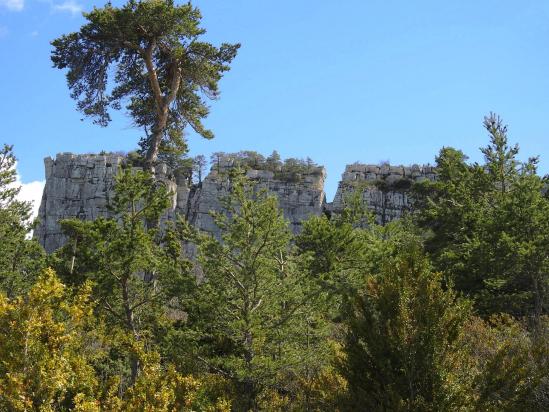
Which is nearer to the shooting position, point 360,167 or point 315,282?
point 315,282

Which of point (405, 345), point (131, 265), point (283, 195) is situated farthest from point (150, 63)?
point (283, 195)

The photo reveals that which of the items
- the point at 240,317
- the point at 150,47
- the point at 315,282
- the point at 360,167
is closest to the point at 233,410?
the point at 240,317

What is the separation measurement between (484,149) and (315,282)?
59.8 feet

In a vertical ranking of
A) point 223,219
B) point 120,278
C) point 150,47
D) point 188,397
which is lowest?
point 188,397

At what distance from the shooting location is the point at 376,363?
805 centimetres

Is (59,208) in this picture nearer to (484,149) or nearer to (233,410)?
(484,149)

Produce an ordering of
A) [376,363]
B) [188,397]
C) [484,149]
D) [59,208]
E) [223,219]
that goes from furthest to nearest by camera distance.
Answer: [59,208] < [484,149] < [223,219] < [188,397] < [376,363]

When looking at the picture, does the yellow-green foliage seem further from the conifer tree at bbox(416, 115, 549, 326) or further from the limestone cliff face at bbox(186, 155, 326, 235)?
the limestone cliff face at bbox(186, 155, 326, 235)

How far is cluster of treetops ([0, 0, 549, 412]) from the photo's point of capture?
7.52 metres

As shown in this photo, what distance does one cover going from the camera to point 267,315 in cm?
1175

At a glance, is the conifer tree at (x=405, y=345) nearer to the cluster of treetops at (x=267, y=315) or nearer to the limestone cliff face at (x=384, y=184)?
the cluster of treetops at (x=267, y=315)

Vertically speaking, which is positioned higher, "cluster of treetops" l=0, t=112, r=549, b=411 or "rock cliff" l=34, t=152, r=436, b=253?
"rock cliff" l=34, t=152, r=436, b=253

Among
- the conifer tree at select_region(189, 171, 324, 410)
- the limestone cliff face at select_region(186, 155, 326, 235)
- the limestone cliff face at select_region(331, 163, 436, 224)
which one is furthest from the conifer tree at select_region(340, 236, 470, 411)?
the limestone cliff face at select_region(186, 155, 326, 235)

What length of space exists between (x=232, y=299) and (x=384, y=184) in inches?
1884
